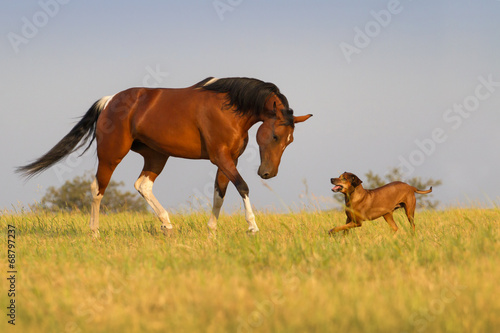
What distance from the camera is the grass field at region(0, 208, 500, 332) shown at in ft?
10.5

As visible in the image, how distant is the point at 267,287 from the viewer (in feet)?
12.5

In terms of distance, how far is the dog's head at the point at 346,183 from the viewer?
6645mm

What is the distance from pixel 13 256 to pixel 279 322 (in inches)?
169

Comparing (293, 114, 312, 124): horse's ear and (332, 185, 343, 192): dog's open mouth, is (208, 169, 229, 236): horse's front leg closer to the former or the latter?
(293, 114, 312, 124): horse's ear

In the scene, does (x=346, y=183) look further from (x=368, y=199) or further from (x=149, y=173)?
(x=149, y=173)

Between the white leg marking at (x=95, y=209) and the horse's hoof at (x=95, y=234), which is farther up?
the white leg marking at (x=95, y=209)

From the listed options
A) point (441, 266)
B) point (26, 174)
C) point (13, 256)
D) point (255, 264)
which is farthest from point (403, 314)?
point (26, 174)

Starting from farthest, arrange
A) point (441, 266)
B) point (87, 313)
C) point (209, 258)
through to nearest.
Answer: point (209, 258)
point (441, 266)
point (87, 313)

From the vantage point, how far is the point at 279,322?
313 centimetres

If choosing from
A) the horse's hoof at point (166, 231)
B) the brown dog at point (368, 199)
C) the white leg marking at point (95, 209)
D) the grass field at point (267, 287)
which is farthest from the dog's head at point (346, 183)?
the white leg marking at point (95, 209)

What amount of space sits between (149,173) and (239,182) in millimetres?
2132

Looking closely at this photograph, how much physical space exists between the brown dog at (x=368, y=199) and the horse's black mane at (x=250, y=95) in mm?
1106

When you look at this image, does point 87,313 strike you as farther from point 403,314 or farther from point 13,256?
point 13,256

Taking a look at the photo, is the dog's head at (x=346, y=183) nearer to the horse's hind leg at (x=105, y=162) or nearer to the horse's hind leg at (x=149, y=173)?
the horse's hind leg at (x=149, y=173)
